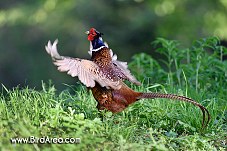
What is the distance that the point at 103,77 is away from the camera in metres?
4.27

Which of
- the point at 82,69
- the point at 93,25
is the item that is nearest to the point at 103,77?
the point at 82,69

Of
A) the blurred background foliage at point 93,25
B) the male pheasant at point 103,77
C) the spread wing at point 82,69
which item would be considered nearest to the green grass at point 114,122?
the male pheasant at point 103,77

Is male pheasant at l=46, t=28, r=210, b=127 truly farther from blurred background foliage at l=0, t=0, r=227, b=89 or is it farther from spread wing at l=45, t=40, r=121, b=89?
blurred background foliage at l=0, t=0, r=227, b=89

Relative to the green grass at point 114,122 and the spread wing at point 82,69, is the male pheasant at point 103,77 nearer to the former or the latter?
the spread wing at point 82,69

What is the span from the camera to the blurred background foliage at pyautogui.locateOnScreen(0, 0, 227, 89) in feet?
39.6

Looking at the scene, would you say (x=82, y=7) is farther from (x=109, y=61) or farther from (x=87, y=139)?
(x=87, y=139)

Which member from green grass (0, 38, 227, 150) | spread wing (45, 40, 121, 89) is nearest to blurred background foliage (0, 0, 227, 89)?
green grass (0, 38, 227, 150)

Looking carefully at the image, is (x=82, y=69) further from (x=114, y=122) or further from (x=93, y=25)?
(x=93, y=25)

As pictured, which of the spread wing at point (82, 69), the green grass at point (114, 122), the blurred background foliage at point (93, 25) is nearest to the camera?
the green grass at point (114, 122)

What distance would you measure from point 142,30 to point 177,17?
0.96m

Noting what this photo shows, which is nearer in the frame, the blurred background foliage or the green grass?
the green grass

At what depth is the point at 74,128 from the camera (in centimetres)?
383

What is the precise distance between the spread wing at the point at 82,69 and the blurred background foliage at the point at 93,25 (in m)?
7.66

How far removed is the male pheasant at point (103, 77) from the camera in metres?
4.10
